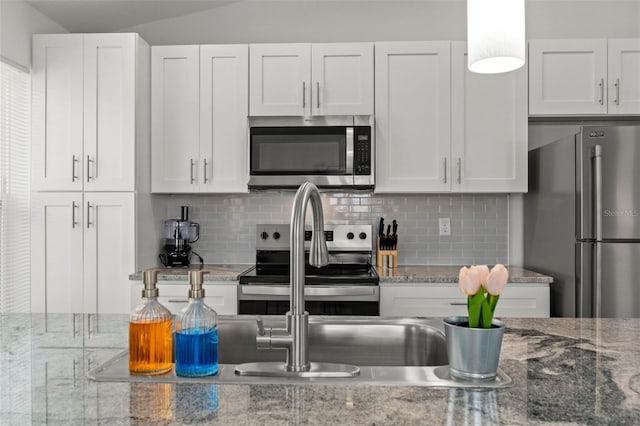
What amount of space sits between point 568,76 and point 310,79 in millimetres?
1607

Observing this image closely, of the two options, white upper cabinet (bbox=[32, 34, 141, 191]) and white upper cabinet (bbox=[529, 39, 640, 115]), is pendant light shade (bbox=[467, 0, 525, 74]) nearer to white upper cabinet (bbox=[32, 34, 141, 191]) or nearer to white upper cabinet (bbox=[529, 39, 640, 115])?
white upper cabinet (bbox=[529, 39, 640, 115])

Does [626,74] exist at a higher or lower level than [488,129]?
higher

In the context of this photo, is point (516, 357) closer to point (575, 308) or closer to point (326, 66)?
point (575, 308)

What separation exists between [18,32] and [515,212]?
336 centimetres

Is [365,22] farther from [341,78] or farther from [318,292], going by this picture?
[318,292]

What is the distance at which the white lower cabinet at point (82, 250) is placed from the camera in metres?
3.22

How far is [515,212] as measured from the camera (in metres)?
3.68

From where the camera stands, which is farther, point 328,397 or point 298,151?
point 298,151

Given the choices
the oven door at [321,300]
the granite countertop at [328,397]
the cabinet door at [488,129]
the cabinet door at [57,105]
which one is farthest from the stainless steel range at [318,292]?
the granite countertop at [328,397]

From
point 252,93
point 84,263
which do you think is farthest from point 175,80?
point 84,263

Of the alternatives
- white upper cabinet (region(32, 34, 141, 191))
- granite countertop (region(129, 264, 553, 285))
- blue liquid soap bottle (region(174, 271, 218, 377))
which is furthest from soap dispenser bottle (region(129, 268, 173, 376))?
white upper cabinet (region(32, 34, 141, 191))

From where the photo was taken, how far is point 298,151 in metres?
3.31

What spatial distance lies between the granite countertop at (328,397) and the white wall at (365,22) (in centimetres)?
295

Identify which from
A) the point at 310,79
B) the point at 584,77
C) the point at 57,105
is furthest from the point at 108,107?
the point at 584,77
